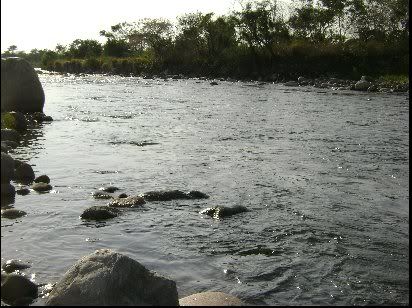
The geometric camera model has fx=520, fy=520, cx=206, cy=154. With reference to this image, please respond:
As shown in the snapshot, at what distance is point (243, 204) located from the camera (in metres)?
9.24

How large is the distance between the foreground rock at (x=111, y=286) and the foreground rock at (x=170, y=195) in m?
4.32

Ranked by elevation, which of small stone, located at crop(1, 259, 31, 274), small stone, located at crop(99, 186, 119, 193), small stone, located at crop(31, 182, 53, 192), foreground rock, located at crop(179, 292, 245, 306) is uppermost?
foreground rock, located at crop(179, 292, 245, 306)

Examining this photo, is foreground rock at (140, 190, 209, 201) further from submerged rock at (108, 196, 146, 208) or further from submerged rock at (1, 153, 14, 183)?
submerged rock at (1, 153, 14, 183)

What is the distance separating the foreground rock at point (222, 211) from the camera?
8.45 meters

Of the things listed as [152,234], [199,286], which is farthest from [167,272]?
[152,234]

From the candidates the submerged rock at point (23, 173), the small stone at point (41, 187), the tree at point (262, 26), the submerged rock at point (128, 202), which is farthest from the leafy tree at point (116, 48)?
the submerged rock at point (128, 202)

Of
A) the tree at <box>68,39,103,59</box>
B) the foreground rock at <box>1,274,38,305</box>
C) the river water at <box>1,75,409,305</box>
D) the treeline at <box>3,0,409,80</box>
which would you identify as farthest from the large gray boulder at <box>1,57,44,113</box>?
the tree at <box>68,39,103,59</box>

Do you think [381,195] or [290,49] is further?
[290,49]

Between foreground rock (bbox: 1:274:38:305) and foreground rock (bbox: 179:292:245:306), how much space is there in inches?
60.8

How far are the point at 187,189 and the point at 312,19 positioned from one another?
54.5m

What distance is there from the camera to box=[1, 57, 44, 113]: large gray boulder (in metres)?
21.6

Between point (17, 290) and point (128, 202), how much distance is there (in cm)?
379

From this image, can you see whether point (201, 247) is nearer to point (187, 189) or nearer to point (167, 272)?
point (167, 272)

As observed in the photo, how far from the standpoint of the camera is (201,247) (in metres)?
7.09
